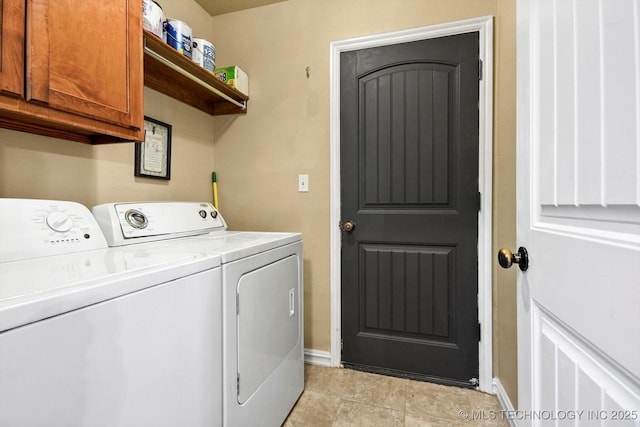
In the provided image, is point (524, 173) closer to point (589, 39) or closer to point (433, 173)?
point (589, 39)

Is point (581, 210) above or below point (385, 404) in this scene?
above

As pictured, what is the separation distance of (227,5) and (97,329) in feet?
7.43

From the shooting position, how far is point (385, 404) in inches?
62.7

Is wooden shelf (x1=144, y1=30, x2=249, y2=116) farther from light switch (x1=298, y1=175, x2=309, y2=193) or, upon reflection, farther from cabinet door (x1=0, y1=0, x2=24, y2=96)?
light switch (x1=298, y1=175, x2=309, y2=193)

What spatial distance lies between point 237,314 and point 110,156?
1.10 meters

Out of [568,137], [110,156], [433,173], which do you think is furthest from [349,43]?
[568,137]

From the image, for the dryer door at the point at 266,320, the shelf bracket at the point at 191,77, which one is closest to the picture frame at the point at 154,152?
→ the shelf bracket at the point at 191,77

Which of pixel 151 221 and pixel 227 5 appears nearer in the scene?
pixel 151 221

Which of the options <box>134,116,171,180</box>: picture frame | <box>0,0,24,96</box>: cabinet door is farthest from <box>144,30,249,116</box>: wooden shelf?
<box>0,0,24,96</box>: cabinet door

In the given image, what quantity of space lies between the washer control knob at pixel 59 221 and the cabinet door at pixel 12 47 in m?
0.42

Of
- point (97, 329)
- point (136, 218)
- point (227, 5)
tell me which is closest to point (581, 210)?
point (97, 329)

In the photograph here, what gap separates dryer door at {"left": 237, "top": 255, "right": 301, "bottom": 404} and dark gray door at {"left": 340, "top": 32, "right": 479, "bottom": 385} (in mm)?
529

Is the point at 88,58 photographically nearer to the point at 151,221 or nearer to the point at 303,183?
the point at 151,221

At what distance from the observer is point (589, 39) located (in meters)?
0.49
